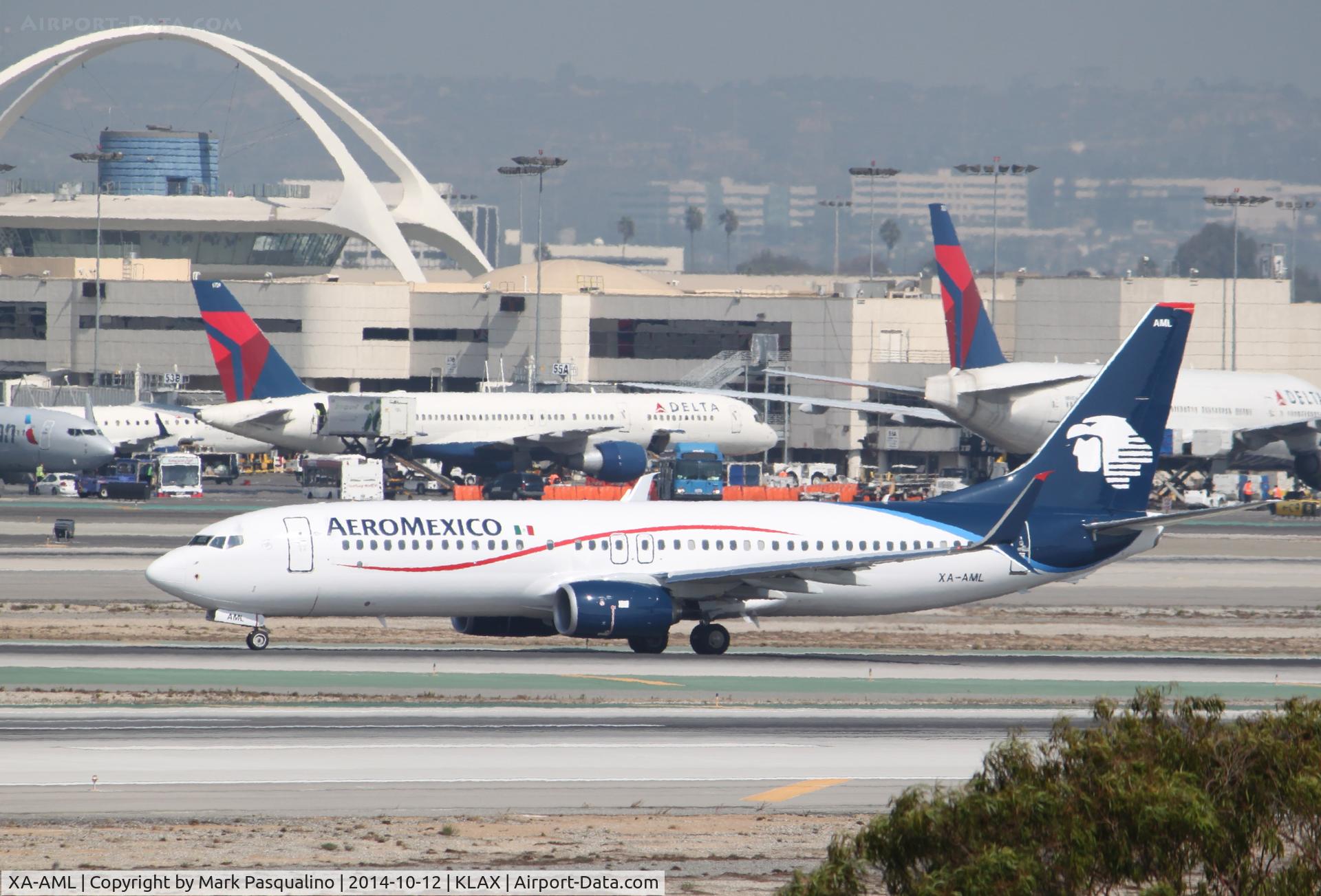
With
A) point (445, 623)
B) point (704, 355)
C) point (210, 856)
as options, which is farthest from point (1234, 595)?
point (704, 355)

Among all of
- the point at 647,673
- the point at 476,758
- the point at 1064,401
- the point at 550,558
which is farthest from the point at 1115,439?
the point at 1064,401

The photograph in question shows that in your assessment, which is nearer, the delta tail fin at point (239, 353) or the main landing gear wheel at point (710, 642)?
the main landing gear wheel at point (710, 642)

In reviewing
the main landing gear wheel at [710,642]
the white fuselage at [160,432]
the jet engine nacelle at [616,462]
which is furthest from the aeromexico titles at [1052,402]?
the white fuselage at [160,432]

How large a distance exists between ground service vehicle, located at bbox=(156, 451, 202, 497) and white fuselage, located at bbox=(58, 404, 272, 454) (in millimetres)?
8075

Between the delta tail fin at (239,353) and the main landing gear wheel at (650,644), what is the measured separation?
56.4 meters

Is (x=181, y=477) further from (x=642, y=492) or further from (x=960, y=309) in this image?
(x=642, y=492)

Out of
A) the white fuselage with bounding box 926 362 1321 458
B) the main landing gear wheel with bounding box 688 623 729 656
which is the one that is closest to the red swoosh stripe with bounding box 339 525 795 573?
the main landing gear wheel with bounding box 688 623 729 656

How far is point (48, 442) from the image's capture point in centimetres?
9800

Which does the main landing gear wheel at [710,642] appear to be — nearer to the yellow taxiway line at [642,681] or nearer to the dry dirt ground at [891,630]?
the dry dirt ground at [891,630]

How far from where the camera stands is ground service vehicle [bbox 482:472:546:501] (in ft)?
302

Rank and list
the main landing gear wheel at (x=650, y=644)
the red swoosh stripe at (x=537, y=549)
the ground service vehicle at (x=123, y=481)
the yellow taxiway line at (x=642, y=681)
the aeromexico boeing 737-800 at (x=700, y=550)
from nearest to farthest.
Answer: the yellow taxiway line at (x=642, y=681), the aeromexico boeing 737-800 at (x=700, y=550), the red swoosh stripe at (x=537, y=549), the main landing gear wheel at (x=650, y=644), the ground service vehicle at (x=123, y=481)

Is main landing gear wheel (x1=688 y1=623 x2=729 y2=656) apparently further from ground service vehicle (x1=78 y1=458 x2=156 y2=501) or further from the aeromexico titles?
ground service vehicle (x1=78 y1=458 x2=156 y2=501)

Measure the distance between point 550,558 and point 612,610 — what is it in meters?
2.04

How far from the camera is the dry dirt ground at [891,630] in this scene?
145 feet
